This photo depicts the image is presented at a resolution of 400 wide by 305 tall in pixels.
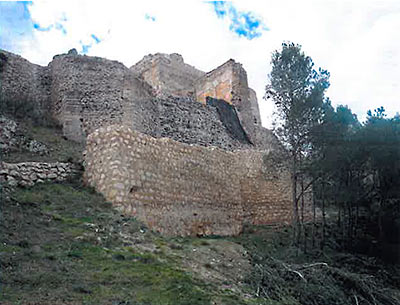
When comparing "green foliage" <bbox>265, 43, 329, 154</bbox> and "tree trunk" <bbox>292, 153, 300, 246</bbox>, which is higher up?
"green foliage" <bbox>265, 43, 329, 154</bbox>

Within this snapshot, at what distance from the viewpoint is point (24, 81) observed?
55.0 ft

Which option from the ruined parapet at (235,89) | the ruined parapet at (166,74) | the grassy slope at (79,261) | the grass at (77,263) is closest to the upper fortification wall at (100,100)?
the ruined parapet at (235,89)

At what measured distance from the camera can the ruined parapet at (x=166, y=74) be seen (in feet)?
95.4

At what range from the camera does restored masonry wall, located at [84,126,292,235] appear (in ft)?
30.3

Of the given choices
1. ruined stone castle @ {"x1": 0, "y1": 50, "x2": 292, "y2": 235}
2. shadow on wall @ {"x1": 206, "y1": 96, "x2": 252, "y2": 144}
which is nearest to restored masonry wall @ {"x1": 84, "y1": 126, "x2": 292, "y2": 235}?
ruined stone castle @ {"x1": 0, "y1": 50, "x2": 292, "y2": 235}

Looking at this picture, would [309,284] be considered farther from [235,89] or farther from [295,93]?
[235,89]

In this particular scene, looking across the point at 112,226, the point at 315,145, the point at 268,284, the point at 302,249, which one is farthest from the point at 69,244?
the point at 315,145

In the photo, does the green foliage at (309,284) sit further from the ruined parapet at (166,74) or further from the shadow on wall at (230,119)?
the ruined parapet at (166,74)

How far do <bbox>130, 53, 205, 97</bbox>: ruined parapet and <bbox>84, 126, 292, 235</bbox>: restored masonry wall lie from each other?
49.3 feet

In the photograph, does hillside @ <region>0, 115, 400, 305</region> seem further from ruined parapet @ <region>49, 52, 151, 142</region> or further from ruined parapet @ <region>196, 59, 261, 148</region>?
ruined parapet @ <region>196, 59, 261, 148</region>

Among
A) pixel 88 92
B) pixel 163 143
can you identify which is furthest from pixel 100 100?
pixel 163 143

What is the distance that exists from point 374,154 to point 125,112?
958 centimetres

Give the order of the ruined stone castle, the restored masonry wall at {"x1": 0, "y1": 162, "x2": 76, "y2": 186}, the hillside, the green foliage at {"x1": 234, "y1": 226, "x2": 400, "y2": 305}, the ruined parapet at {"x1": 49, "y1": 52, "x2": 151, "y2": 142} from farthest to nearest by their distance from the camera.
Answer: the ruined parapet at {"x1": 49, "y1": 52, "x2": 151, "y2": 142}
the ruined stone castle
the restored masonry wall at {"x1": 0, "y1": 162, "x2": 76, "y2": 186}
the green foliage at {"x1": 234, "y1": 226, "x2": 400, "y2": 305}
the hillside

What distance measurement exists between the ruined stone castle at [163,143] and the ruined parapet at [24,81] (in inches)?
1.6
